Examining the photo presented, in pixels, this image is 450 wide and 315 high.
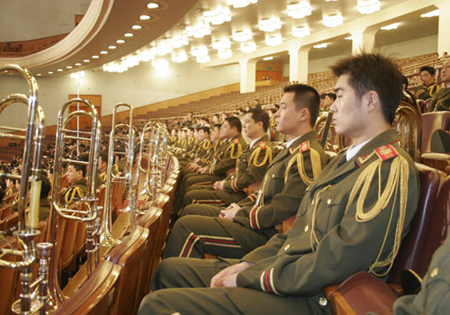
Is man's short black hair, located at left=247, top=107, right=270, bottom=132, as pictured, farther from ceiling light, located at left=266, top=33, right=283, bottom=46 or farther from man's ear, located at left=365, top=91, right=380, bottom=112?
ceiling light, located at left=266, top=33, right=283, bottom=46

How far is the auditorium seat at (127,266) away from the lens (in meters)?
1.12

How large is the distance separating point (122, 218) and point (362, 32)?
10753mm

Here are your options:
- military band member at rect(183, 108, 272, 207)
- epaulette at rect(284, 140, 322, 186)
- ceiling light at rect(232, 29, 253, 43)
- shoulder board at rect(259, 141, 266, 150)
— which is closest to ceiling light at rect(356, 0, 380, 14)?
ceiling light at rect(232, 29, 253, 43)

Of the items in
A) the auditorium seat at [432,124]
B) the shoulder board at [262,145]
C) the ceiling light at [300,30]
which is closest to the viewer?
the auditorium seat at [432,124]

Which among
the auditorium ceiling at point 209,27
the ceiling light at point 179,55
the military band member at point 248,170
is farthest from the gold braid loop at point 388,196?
the ceiling light at point 179,55

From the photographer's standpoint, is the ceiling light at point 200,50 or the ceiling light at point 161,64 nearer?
the ceiling light at point 200,50

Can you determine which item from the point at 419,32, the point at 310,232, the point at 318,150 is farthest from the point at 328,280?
the point at 419,32

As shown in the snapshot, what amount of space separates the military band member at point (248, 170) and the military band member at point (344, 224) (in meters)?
1.63

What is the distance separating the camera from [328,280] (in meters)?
1.26

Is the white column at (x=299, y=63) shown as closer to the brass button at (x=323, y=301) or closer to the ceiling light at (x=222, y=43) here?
the ceiling light at (x=222, y=43)

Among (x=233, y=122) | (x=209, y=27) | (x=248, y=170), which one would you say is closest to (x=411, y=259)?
(x=248, y=170)

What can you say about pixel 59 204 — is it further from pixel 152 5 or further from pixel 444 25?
pixel 444 25

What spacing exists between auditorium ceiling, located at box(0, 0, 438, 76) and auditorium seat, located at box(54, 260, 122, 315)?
20.7 ft

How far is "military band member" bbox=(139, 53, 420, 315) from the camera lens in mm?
1255
